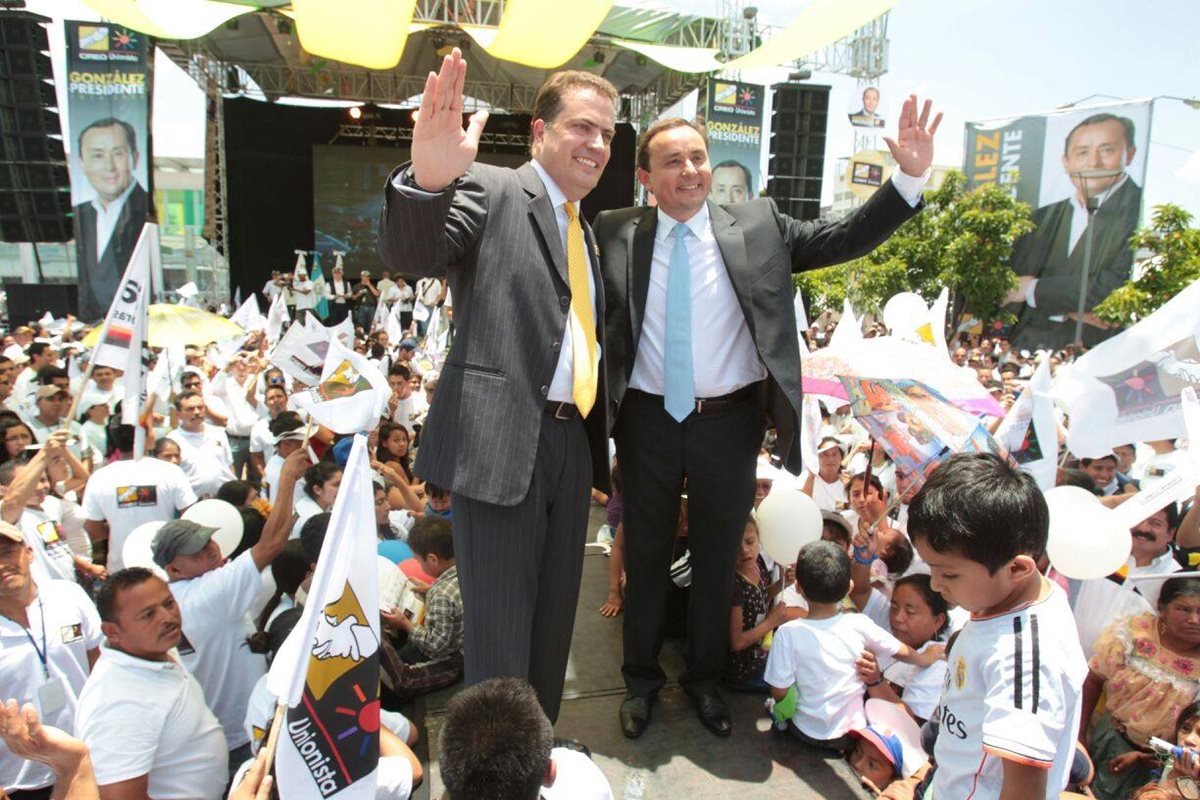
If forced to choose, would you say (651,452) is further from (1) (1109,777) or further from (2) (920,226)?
(2) (920,226)

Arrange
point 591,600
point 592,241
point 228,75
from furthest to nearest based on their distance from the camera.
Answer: point 228,75
point 591,600
point 592,241

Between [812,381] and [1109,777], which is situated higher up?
[812,381]

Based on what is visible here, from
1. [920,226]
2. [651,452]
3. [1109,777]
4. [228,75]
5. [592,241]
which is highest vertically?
[228,75]

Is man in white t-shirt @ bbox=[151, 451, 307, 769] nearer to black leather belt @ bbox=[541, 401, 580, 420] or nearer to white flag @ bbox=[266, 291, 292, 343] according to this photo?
black leather belt @ bbox=[541, 401, 580, 420]

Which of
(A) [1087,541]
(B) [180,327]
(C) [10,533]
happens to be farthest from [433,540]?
(B) [180,327]

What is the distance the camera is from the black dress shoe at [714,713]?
2482mm

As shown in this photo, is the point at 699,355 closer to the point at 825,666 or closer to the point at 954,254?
the point at 825,666

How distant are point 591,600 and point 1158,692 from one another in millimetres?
2055

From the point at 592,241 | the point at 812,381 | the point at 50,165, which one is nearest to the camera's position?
the point at 592,241

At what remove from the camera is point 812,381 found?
3.25 m

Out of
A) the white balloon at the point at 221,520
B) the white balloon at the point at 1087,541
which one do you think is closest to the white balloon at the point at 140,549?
the white balloon at the point at 221,520

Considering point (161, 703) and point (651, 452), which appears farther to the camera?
point (651, 452)

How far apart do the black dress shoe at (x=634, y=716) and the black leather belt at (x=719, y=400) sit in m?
0.93

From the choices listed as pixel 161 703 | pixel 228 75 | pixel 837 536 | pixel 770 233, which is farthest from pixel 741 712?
pixel 228 75
